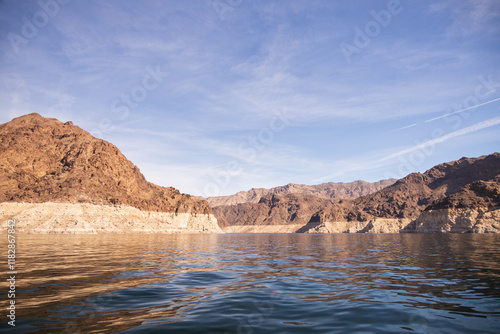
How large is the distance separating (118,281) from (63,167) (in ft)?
383

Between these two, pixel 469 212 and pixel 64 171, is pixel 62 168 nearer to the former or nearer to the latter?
pixel 64 171

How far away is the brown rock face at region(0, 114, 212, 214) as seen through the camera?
304ft

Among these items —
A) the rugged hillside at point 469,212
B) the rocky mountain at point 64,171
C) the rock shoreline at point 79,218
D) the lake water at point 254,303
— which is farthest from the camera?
the rugged hillside at point 469,212

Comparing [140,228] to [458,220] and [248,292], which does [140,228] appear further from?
[458,220]

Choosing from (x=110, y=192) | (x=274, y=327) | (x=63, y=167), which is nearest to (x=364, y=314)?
(x=274, y=327)

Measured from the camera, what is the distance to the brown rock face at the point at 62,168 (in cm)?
9266

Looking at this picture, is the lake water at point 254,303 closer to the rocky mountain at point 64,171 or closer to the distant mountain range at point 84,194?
the distant mountain range at point 84,194

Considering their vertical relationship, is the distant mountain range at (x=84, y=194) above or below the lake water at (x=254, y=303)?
above

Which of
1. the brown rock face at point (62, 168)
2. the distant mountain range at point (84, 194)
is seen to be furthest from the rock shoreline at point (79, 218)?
the brown rock face at point (62, 168)

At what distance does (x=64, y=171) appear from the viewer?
105750 mm

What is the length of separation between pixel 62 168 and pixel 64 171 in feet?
7.19

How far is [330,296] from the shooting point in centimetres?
929

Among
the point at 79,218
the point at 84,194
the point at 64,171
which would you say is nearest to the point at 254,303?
the point at 79,218

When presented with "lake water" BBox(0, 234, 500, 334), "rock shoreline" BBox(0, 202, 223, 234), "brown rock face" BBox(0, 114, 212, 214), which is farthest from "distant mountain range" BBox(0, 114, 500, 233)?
"lake water" BBox(0, 234, 500, 334)
